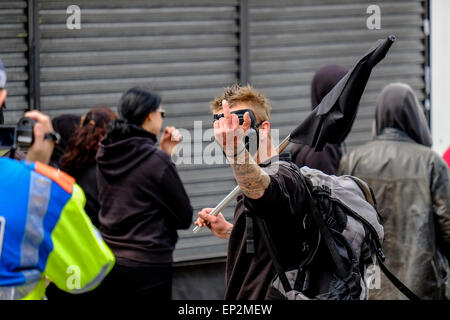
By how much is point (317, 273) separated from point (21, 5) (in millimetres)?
4282

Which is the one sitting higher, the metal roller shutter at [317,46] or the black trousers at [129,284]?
the metal roller shutter at [317,46]

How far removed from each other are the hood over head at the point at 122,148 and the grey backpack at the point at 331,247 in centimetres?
245

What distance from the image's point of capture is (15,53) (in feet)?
22.0

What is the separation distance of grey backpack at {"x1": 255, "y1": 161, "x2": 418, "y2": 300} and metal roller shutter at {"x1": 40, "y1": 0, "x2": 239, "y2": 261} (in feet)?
12.6

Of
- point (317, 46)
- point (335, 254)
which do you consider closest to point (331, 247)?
point (335, 254)

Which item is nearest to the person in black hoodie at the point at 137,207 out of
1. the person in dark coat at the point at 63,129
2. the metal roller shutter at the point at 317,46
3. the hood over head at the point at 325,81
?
the person in dark coat at the point at 63,129

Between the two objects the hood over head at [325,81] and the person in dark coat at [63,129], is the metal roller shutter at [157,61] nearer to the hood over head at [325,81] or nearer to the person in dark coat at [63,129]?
the person in dark coat at [63,129]

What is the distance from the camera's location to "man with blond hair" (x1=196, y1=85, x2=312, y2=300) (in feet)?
9.75

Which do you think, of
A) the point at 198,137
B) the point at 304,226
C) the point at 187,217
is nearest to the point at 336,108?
the point at 304,226

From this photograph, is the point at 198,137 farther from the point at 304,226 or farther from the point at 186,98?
the point at 304,226

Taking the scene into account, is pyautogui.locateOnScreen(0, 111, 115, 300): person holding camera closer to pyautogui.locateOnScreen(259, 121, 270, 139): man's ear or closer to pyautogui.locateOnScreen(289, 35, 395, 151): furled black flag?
pyautogui.locateOnScreen(259, 121, 270, 139): man's ear

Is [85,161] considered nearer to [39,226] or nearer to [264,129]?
[264,129]

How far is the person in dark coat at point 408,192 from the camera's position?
5.48m
